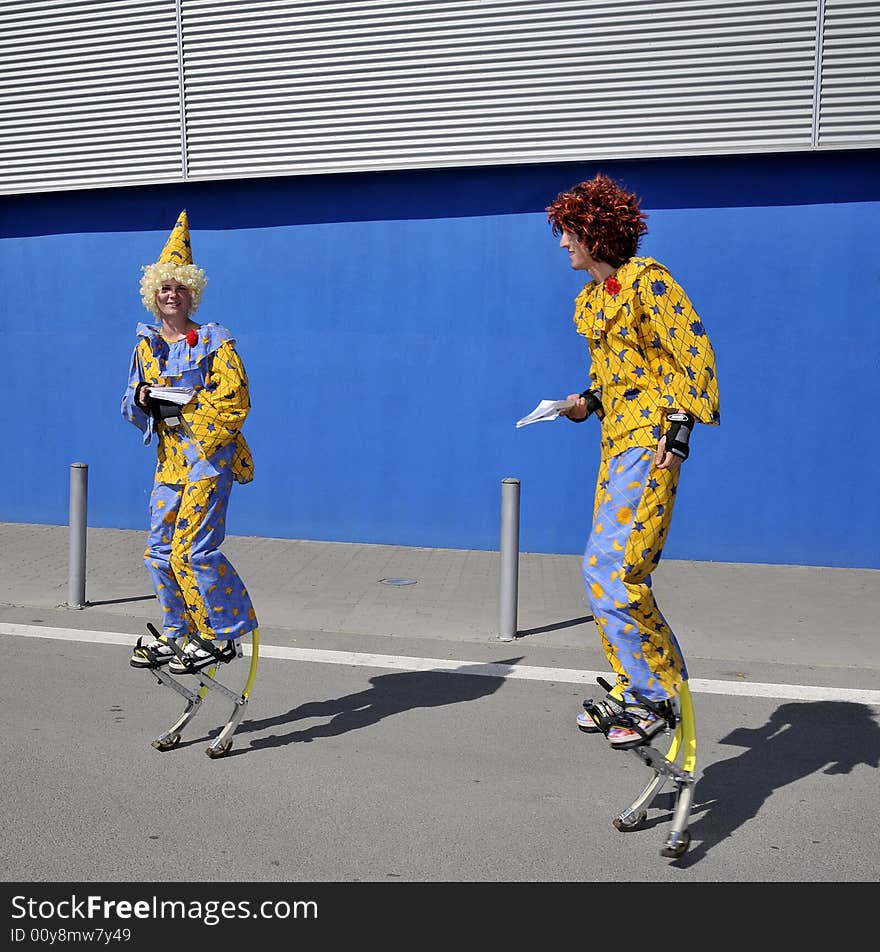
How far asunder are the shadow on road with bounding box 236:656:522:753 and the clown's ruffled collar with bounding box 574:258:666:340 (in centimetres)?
216

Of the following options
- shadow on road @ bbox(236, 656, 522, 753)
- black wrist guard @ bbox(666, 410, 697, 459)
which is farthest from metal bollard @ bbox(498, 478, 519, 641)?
black wrist guard @ bbox(666, 410, 697, 459)

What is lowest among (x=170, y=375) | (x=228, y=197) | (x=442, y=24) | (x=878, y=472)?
(x=878, y=472)

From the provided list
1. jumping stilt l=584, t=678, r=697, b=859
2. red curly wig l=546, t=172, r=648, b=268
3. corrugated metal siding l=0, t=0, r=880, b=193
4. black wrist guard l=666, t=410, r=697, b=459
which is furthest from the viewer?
corrugated metal siding l=0, t=0, r=880, b=193

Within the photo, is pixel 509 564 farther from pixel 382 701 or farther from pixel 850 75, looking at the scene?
pixel 850 75

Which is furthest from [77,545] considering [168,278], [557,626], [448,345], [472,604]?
[448,345]

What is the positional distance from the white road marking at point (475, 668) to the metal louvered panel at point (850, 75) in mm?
4401

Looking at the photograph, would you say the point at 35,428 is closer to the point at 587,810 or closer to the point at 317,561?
the point at 317,561

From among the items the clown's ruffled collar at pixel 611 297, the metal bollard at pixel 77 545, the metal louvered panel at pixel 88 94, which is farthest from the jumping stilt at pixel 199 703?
the metal louvered panel at pixel 88 94

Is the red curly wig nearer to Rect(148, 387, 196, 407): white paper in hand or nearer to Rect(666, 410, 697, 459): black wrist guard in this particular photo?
Rect(666, 410, 697, 459): black wrist guard

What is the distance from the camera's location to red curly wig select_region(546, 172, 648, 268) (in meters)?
3.76

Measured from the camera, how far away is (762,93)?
324 inches

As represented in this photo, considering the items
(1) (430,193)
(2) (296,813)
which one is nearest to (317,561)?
(1) (430,193)

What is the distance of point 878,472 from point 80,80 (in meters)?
7.25

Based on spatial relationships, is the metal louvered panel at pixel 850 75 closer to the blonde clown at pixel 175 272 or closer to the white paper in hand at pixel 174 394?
the blonde clown at pixel 175 272
